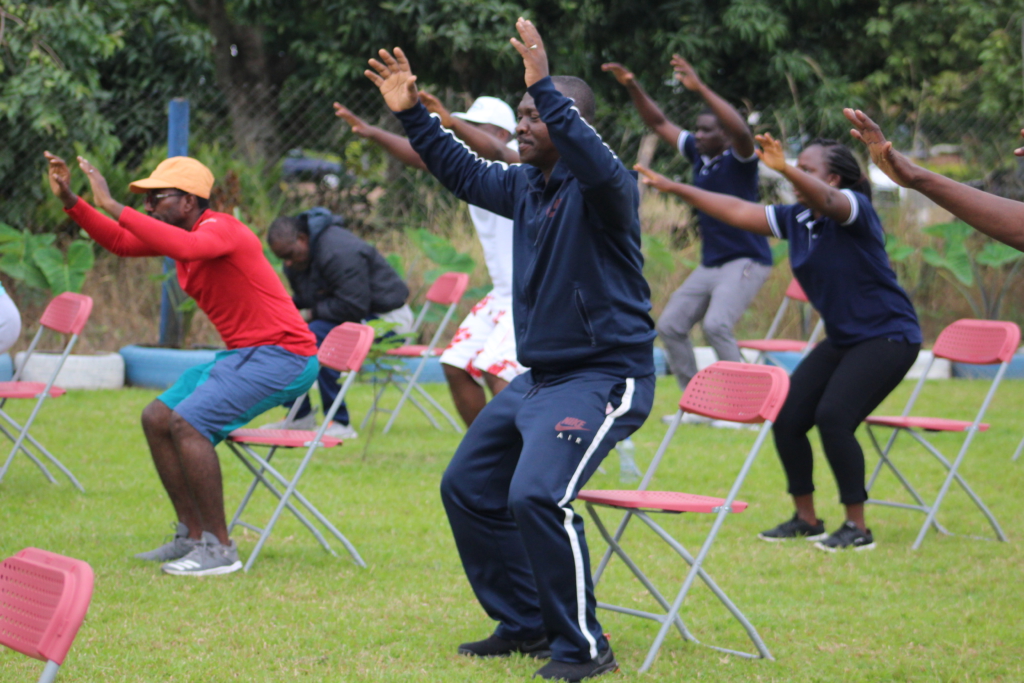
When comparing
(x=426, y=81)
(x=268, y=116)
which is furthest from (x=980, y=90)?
(x=268, y=116)

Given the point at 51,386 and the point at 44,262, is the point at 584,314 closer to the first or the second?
the point at 51,386

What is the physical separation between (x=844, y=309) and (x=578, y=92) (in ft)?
7.32

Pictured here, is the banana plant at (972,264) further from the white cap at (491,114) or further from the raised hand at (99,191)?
the raised hand at (99,191)

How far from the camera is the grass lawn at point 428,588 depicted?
3.85m

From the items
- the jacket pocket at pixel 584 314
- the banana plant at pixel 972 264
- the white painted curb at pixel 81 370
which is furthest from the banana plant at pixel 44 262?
the banana plant at pixel 972 264

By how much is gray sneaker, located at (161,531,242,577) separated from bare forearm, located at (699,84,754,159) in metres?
3.88

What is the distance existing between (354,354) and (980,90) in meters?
11.9

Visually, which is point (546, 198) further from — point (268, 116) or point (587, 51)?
point (587, 51)

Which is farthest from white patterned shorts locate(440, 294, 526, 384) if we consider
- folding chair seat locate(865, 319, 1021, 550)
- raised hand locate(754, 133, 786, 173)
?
folding chair seat locate(865, 319, 1021, 550)

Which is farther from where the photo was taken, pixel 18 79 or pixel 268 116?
pixel 268 116

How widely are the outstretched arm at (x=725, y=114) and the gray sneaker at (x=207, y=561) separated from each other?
375 centimetres

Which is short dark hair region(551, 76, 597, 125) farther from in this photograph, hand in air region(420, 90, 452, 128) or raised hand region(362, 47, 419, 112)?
hand in air region(420, 90, 452, 128)

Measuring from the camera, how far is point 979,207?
3016 mm

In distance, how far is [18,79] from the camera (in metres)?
10.6
